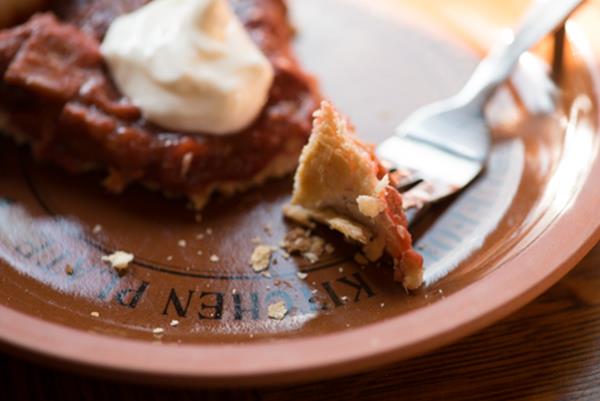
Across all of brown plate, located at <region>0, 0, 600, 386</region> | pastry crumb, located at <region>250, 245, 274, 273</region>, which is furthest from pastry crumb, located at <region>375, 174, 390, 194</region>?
pastry crumb, located at <region>250, 245, 274, 273</region>

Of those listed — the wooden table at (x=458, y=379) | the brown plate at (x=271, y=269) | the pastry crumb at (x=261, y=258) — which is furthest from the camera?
the pastry crumb at (x=261, y=258)

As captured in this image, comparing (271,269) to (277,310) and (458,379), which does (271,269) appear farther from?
(458,379)

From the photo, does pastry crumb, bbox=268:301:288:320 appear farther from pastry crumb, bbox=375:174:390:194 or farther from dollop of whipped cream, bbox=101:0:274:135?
dollop of whipped cream, bbox=101:0:274:135

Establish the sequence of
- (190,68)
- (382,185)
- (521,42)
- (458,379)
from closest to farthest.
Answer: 1. (458,379)
2. (382,185)
3. (190,68)
4. (521,42)

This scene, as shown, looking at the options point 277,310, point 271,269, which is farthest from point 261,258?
point 277,310

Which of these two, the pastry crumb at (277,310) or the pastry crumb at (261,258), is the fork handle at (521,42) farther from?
the pastry crumb at (277,310)

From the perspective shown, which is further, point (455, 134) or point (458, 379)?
point (455, 134)

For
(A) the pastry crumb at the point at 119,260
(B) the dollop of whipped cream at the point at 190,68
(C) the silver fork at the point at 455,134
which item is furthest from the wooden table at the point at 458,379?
(B) the dollop of whipped cream at the point at 190,68
